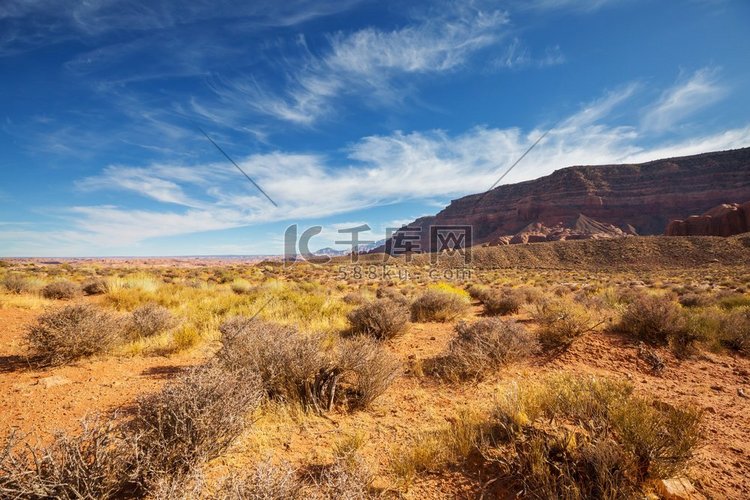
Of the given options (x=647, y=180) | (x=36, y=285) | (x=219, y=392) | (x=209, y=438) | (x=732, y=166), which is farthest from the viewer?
(x=647, y=180)

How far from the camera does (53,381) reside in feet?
13.5

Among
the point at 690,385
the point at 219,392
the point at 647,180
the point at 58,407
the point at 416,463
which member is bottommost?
the point at 690,385

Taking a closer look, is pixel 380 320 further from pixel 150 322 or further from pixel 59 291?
pixel 59 291

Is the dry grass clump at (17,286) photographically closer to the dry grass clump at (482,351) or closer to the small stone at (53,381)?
the small stone at (53,381)

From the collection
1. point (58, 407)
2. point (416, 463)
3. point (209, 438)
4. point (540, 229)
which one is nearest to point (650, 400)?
point (416, 463)

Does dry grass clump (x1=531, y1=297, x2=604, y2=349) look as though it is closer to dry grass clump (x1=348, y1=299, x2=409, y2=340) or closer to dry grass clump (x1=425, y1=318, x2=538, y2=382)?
dry grass clump (x1=425, y1=318, x2=538, y2=382)

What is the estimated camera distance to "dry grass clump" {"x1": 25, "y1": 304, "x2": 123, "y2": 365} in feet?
15.4

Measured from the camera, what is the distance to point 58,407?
3494 millimetres

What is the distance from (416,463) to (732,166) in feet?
402

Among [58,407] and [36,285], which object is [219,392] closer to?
[58,407]

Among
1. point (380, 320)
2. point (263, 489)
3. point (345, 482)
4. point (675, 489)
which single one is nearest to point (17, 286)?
point (380, 320)

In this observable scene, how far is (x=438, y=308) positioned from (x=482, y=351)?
4262 millimetres

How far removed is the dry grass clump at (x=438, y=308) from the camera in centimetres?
923

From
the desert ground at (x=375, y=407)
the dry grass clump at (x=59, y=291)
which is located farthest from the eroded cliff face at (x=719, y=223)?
the dry grass clump at (x=59, y=291)
